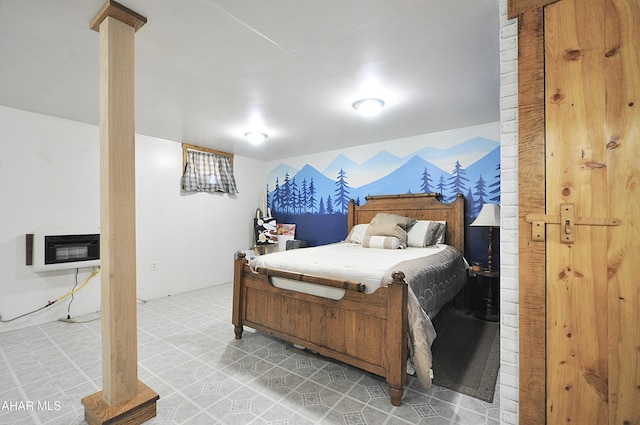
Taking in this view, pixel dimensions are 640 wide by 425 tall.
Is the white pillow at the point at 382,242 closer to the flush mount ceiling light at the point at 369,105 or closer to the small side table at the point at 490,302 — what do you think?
the small side table at the point at 490,302

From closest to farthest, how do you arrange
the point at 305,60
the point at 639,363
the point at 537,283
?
the point at 639,363 → the point at 537,283 → the point at 305,60

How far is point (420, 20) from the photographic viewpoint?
162 centimetres

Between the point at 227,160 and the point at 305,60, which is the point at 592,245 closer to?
the point at 305,60

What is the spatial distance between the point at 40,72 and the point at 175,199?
2.26 meters

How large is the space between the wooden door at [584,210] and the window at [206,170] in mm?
4269

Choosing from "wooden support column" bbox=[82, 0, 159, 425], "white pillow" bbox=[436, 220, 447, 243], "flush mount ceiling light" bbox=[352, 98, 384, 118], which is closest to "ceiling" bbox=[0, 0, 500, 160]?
"flush mount ceiling light" bbox=[352, 98, 384, 118]

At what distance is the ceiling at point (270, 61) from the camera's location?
1.55 metres

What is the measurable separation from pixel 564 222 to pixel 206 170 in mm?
4564

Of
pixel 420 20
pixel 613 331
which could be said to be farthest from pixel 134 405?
pixel 420 20

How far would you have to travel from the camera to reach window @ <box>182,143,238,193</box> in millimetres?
4355

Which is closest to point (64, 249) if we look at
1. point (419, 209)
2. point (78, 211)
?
point (78, 211)

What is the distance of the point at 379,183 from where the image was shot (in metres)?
4.34

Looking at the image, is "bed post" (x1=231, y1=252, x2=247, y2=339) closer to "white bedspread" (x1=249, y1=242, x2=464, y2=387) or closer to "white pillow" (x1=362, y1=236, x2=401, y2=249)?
"white bedspread" (x1=249, y1=242, x2=464, y2=387)

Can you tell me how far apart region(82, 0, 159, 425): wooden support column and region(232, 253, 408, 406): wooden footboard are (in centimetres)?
106
